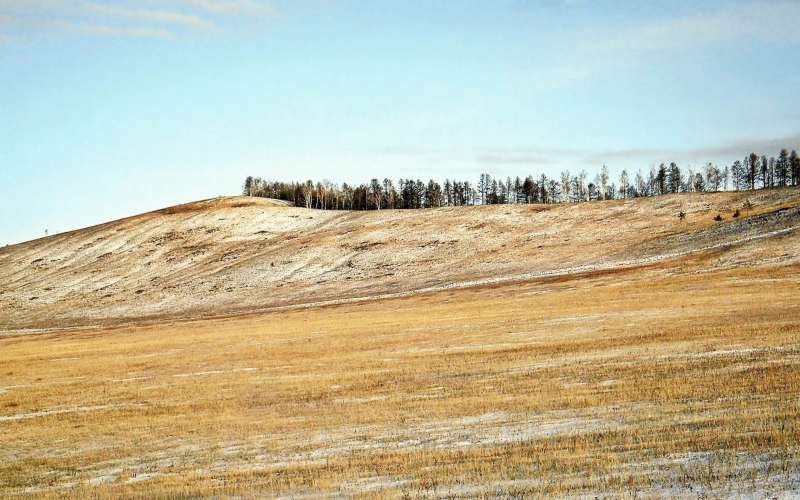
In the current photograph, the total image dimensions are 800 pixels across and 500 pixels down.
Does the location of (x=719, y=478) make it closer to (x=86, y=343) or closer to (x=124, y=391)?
(x=124, y=391)

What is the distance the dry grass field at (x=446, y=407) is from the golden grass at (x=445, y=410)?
84 millimetres

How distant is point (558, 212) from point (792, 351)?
7950 cm

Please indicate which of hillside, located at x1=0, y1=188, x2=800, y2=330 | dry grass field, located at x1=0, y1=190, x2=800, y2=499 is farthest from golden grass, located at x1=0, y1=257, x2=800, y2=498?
hillside, located at x1=0, y1=188, x2=800, y2=330

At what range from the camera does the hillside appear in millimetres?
72938

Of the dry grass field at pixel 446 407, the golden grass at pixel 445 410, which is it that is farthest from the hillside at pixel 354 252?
the golden grass at pixel 445 410

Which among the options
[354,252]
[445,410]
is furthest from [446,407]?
[354,252]

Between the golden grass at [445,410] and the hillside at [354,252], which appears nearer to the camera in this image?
the golden grass at [445,410]

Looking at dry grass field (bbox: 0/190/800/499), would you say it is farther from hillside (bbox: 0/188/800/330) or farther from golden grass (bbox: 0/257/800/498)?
hillside (bbox: 0/188/800/330)

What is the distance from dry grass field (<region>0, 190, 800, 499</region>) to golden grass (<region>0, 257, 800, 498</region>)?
0.28 feet

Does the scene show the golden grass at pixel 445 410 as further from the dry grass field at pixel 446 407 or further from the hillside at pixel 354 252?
the hillside at pixel 354 252

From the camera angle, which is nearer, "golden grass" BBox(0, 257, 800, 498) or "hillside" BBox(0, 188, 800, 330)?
"golden grass" BBox(0, 257, 800, 498)

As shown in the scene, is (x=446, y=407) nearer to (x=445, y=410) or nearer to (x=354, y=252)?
(x=445, y=410)

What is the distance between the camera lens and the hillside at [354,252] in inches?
2872

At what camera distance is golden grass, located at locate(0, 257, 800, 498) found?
1443 centimetres
